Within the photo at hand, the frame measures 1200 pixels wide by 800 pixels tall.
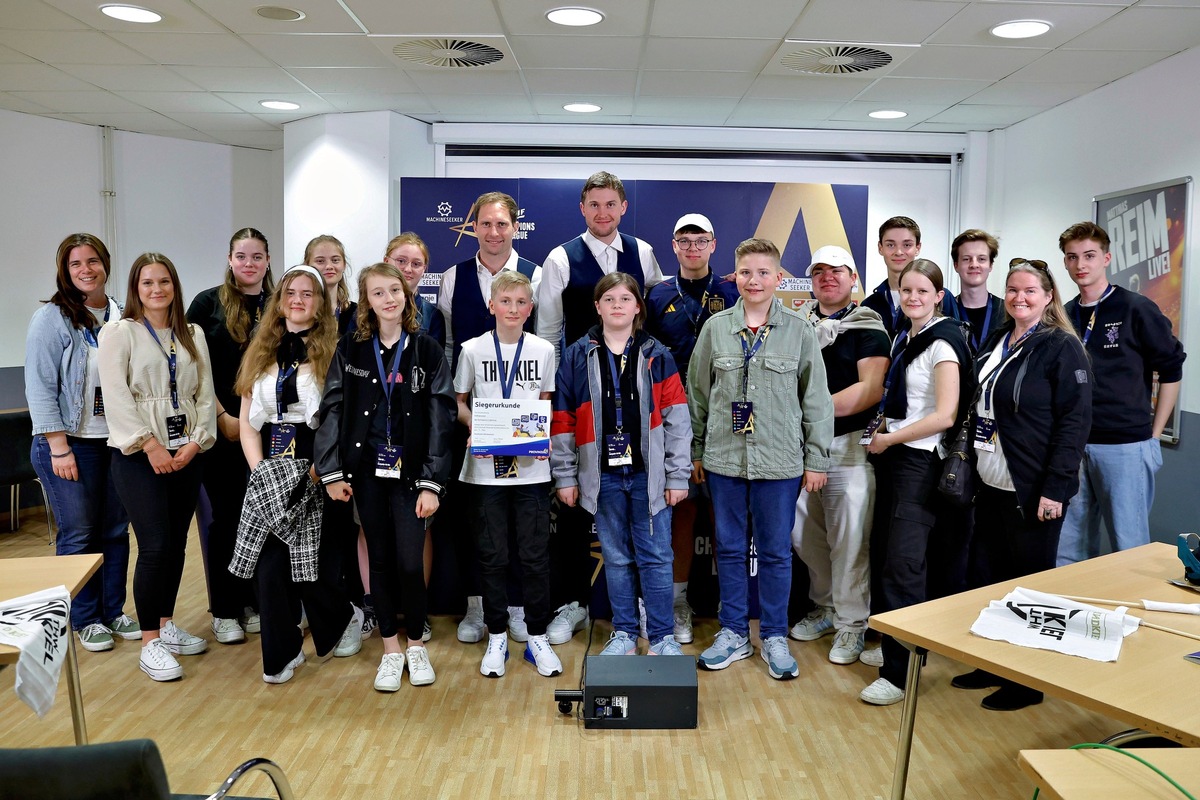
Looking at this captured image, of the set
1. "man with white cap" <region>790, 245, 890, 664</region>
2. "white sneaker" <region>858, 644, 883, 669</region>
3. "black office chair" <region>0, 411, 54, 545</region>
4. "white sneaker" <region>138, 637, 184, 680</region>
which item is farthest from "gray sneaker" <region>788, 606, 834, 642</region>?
"black office chair" <region>0, 411, 54, 545</region>

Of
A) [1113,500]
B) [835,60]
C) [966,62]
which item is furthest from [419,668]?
[966,62]

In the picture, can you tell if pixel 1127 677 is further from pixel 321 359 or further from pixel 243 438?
pixel 243 438

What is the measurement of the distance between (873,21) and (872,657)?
9.96 feet

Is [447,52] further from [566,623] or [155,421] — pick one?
[566,623]

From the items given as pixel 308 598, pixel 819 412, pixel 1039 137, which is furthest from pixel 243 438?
pixel 1039 137

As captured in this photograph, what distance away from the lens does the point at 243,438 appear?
324 centimetres

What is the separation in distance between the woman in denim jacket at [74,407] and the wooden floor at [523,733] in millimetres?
553

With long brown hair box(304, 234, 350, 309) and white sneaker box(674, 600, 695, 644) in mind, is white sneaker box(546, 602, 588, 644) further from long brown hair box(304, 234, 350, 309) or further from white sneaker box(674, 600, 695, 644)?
long brown hair box(304, 234, 350, 309)

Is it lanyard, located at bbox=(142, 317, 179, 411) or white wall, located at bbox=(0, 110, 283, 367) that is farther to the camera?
white wall, located at bbox=(0, 110, 283, 367)

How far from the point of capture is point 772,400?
10.4ft

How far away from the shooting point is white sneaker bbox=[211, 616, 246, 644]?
3590 mm

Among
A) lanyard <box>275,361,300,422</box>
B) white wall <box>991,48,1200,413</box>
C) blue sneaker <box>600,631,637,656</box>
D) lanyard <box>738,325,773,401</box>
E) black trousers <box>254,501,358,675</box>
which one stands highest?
white wall <box>991,48,1200,413</box>

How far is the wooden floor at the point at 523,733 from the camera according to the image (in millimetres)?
2512

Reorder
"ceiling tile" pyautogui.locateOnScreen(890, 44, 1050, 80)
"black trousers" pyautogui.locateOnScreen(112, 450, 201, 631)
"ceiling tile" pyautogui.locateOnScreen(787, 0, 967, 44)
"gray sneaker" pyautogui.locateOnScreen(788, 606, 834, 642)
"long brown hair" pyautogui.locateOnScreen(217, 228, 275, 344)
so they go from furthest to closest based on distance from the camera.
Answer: "ceiling tile" pyautogui.locateOnScreen(890, 44, 1050, 80)
"ceiling tile" pyautogui.locateOnScreen(787, 0, 967, 44)
"gray sneaker" pyautogui.locateOnScreen(788, 606, 834, 642)
"long brown hair" pyautogui.locateOnScreen(217, 228, 275, 344)
"black trousers" pyautogui.locateOnScreen(112, 450, 201, 631)
